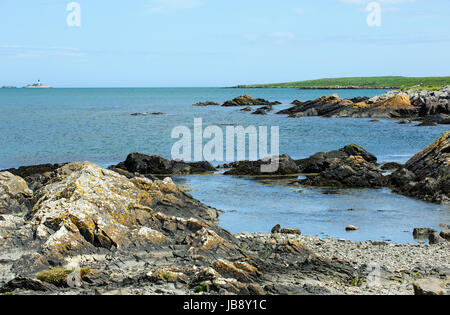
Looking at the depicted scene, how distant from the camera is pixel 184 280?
13.4 m

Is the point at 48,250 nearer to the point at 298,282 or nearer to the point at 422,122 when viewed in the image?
the point at 298,282

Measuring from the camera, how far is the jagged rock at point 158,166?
1501 inches

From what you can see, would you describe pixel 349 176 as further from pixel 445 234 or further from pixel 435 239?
pixel 435 239

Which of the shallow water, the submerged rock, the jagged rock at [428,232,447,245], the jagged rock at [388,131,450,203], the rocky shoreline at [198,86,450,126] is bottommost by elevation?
the shallow water

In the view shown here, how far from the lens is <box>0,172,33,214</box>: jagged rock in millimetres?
21672

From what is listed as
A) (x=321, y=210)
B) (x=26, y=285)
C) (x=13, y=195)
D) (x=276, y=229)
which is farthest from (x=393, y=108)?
(x=26, y=285)

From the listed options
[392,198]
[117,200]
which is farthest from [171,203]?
[392,198]

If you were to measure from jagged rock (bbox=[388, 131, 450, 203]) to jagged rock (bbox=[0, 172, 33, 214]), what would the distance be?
19229 millimetres

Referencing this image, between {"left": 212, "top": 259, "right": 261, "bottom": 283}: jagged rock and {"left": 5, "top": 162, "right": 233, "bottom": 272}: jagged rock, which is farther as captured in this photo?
{"left": 5, "top": 162, "right": 233, "bottom": 272}: jagged rock

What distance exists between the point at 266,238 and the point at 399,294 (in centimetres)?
650

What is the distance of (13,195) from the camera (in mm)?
22547

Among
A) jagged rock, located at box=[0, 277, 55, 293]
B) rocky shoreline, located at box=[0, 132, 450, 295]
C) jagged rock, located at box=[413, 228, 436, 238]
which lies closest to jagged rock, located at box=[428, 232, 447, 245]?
rocky shoreline, located at box=[0, 132, 450, 295]

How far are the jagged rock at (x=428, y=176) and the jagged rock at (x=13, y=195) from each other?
1923 centimetres

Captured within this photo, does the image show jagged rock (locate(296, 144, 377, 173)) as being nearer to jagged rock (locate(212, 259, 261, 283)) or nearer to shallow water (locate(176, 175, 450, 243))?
shallow water (locate(176, 175, 450, 243))
